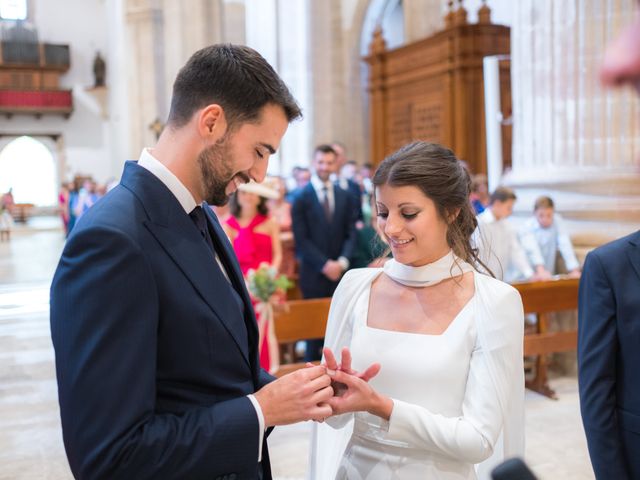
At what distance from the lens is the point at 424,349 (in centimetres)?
172

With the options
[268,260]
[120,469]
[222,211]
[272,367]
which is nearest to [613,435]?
[120,469]

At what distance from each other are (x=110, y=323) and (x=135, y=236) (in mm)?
179

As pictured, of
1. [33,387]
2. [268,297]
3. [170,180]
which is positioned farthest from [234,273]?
[268,297]

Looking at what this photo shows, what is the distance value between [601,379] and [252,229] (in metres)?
3.32

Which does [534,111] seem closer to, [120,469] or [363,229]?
[363,229]

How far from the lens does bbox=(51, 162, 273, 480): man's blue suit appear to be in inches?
45.1

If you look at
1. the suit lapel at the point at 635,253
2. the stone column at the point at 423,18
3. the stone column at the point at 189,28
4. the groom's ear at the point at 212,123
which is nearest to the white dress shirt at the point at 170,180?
the groom's ear at the point at 212,123

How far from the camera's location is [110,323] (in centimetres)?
115

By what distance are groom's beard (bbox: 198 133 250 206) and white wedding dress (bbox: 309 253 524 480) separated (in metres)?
0.65

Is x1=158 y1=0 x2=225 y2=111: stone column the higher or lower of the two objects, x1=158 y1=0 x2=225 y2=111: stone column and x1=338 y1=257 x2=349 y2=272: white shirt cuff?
the higher

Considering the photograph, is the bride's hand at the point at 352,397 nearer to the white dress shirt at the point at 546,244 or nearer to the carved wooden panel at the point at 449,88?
the white dress shirt at the point at 546,244

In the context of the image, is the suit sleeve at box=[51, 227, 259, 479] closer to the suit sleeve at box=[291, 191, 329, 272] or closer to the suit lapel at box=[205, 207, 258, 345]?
the suit lapel at box=[205, 207, 258, 345]

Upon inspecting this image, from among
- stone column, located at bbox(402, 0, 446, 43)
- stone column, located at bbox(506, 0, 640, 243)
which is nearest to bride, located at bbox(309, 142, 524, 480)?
stone column, located at bbox(506, 0, 640, 243)

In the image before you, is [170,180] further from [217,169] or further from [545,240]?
[545,240]
